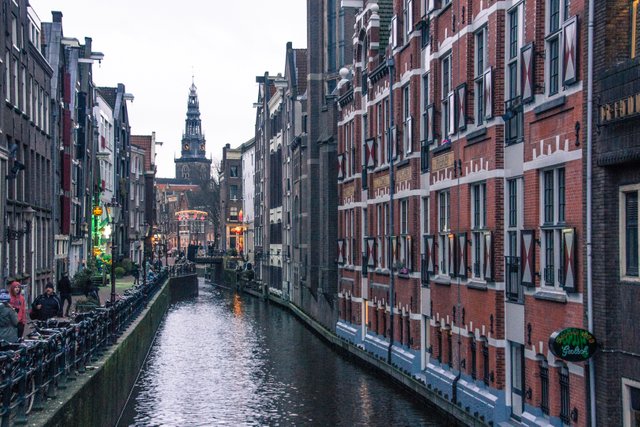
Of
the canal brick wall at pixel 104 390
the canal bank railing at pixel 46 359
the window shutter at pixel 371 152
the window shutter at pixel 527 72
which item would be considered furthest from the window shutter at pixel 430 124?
the canal brick wall at pixel 104 390

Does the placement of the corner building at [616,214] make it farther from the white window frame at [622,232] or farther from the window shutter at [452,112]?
the window shutter at [452,112]

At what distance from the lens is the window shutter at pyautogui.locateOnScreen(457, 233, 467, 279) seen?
2388cm

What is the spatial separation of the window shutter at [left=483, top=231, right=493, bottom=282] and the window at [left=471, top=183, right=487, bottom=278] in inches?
7.4

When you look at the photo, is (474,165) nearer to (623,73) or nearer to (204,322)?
(623,73)

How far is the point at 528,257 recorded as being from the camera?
19.2 meters

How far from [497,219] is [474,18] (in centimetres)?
506

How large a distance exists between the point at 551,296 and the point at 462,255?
5.98m

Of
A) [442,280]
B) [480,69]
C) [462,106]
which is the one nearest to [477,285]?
[442,280]

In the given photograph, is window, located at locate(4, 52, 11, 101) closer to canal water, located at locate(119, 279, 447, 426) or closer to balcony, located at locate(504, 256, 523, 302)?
canal water, located at locate(119, 279, 447, 426)

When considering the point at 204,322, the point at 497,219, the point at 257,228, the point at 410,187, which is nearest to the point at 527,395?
the point at 497,219

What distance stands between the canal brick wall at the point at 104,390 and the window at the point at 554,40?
10.1 m

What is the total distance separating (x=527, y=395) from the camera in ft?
65.5

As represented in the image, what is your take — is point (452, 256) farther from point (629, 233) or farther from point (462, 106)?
point (629, 233)

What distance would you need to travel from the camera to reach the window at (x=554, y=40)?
1798cm
